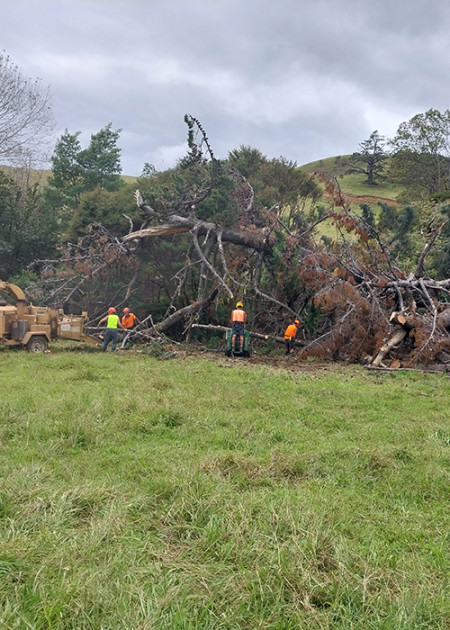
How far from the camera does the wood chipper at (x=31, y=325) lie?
1240cm

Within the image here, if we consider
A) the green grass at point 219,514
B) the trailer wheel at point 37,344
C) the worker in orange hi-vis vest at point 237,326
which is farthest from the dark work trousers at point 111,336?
the green grass at point 219,514

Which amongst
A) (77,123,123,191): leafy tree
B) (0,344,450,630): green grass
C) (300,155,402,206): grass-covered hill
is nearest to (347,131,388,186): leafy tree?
(300,155,402,206): grass-covered hill

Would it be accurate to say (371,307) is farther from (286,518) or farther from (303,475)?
(286,518)

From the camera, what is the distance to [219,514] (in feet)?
11.3

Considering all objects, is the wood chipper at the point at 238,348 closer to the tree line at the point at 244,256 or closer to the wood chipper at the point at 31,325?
the tree line at the point at 244,256

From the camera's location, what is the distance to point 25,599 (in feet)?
8.15

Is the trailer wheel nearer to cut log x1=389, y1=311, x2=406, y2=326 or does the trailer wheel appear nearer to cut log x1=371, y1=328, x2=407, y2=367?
cut log x1=371, y1=328, x2=407, y2=367

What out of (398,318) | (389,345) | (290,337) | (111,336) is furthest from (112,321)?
(398,318)

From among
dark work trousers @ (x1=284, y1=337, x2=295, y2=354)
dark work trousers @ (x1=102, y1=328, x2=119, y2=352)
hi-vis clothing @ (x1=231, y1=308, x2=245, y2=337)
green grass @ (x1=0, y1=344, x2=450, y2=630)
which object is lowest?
green grass @ (x1=0, y1=344, x2=450, y2=630)

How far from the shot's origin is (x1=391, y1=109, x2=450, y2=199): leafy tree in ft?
136

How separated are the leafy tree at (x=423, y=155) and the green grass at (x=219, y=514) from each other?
39.4 m

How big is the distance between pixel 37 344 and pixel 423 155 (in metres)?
39.3

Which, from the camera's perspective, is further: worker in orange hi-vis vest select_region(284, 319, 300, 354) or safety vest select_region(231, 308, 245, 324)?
worker in orange hi-vis vest select_region(284, 319, 300, 354)

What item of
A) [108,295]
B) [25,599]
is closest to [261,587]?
[25,599]
